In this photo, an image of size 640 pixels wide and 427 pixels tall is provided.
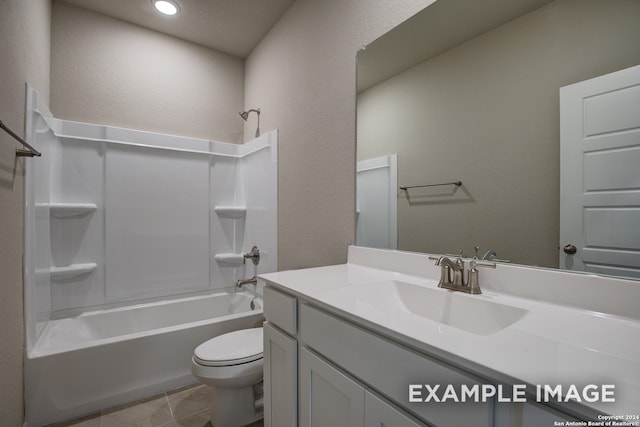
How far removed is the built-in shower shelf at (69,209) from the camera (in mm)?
2006

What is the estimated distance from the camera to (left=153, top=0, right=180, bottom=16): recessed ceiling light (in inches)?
81.6

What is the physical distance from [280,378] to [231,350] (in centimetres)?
61

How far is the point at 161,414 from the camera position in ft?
5.48

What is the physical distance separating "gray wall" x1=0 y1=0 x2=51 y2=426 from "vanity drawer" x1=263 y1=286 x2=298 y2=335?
3.81ft

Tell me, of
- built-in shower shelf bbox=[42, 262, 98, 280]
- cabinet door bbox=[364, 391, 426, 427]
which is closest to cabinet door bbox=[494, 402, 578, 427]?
cabinet door bbox=[364, 391, 426, 427]

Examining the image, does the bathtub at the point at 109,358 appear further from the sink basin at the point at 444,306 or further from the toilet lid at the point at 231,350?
the sink basin at the point at 444,306

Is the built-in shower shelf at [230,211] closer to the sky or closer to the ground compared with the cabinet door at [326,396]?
closer to the sky

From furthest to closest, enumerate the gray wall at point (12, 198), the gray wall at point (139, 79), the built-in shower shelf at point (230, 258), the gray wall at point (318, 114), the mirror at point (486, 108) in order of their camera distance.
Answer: the built-in shower shelf at point (230, 258), the gray wall at point (139, 79), the gray wall at point (318, 114), the gray wall at point (12, 198), the mirror at point (486, 108)

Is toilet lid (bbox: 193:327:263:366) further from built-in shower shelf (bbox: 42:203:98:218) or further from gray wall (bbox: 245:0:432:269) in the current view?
built-in shower shelf (bbox: 42:203:98:218)

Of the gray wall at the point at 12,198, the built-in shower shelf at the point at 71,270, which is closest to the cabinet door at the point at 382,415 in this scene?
the gray wall at the point at 12,198

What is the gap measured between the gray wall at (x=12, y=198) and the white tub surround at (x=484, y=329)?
3.90ft

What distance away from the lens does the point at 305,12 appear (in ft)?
6.33

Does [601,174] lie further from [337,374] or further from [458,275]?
[337,374]

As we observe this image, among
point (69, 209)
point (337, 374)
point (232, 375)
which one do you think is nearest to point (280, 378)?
point (337, 374)
